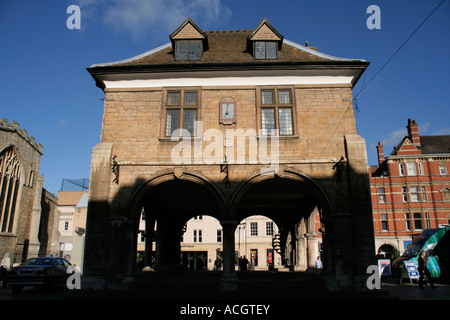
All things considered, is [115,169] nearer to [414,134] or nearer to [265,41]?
[265,41]

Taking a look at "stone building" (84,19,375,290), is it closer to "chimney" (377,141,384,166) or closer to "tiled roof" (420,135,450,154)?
"tiled roof" (420,135,450,154)

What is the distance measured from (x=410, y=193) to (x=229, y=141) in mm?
36452

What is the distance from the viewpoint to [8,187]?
30.4 m

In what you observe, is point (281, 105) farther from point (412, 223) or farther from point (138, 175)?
point (412, 223)

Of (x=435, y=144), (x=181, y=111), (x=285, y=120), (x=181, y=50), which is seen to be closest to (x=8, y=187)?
Result: (x=181, y=50)

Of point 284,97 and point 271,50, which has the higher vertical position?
point 271,50

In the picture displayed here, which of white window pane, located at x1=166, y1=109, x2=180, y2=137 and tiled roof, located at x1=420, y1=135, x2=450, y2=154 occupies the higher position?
tiled roof, located at x1=420, y1=135, x2=450, y2=154

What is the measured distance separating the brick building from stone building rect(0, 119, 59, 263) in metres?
38.1

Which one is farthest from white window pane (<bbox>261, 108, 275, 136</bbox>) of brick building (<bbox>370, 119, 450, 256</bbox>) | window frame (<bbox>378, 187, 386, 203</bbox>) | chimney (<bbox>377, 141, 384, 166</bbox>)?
chimney (<bbox>377, 141, 384, 166</bbox>)

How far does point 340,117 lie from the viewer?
13.2 meters

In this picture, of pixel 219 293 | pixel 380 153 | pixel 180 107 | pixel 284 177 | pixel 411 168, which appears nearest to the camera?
pixel 219 293

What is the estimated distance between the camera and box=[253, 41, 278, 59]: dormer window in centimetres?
1413

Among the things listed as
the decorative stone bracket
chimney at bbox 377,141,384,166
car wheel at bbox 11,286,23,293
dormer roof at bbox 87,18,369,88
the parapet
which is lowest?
car wheel at bbox 11,286,23,293
